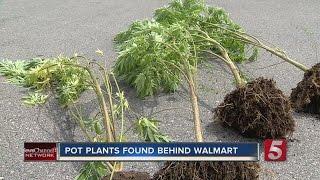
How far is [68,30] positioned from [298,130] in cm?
314

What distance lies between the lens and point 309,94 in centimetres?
339

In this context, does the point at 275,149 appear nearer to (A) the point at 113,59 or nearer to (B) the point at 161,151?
(B) the point at 161,151

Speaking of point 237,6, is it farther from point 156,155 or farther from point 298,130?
point 156,155

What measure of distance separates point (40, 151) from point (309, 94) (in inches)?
83.4

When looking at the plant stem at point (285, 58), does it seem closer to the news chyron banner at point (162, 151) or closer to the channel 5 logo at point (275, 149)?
the channel 5 logo at point (275, 149)

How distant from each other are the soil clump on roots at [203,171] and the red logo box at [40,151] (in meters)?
0.61

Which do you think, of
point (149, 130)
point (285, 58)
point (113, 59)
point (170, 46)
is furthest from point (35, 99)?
point (285, 58)

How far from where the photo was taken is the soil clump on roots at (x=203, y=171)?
7.17 ft

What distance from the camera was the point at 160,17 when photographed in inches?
167

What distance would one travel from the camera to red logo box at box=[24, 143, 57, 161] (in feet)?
5.84

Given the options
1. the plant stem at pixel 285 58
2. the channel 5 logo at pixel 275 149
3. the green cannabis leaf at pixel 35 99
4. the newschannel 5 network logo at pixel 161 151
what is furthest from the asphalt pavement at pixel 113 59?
the newschannel 5 network logo at pixel 161 151

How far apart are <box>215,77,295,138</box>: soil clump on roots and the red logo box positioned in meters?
1.51

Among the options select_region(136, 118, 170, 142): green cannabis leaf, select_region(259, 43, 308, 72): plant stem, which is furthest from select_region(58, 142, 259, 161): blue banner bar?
select_region(259, 43, 308, 72): plant stem

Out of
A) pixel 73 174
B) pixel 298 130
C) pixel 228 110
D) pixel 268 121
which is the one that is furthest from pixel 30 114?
pixel 298 130
